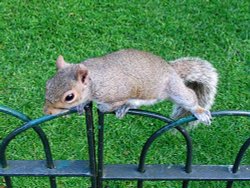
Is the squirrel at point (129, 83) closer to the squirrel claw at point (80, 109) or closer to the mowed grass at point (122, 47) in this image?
the squirrel claw at point (80, 109)

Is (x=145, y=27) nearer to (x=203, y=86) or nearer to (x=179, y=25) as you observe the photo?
(x=179, y=25)

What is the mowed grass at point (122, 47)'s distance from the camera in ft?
6.96

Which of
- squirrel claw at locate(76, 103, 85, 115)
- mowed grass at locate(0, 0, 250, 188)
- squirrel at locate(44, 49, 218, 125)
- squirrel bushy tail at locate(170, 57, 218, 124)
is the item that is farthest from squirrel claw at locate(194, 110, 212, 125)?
mowed grass at locate(0, 0, 250, 188)

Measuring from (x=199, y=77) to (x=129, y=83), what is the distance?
0.29 metres

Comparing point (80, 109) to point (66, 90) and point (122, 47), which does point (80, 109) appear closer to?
point (66, 90)

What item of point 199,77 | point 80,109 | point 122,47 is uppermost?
point 122,47

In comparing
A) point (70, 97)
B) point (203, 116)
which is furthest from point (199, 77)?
point (70, 97)

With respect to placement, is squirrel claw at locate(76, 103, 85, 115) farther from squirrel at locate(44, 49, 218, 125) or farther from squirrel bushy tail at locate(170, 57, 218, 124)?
squirrel bushy tail at locate(170, 57, 218, 124)

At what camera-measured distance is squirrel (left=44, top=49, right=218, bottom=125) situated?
137 cm

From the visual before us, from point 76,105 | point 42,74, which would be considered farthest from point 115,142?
point 76,105

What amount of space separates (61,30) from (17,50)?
0.91 ft

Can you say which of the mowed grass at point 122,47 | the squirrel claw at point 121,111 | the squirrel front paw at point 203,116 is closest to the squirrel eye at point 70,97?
the squirrel claw at point 121,111

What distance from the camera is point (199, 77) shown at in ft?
5.55

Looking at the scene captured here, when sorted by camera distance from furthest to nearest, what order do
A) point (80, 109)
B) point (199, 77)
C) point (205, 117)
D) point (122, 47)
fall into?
point (122, 47) → point (199, 77) → point (205, 117) → point (80, 109)
